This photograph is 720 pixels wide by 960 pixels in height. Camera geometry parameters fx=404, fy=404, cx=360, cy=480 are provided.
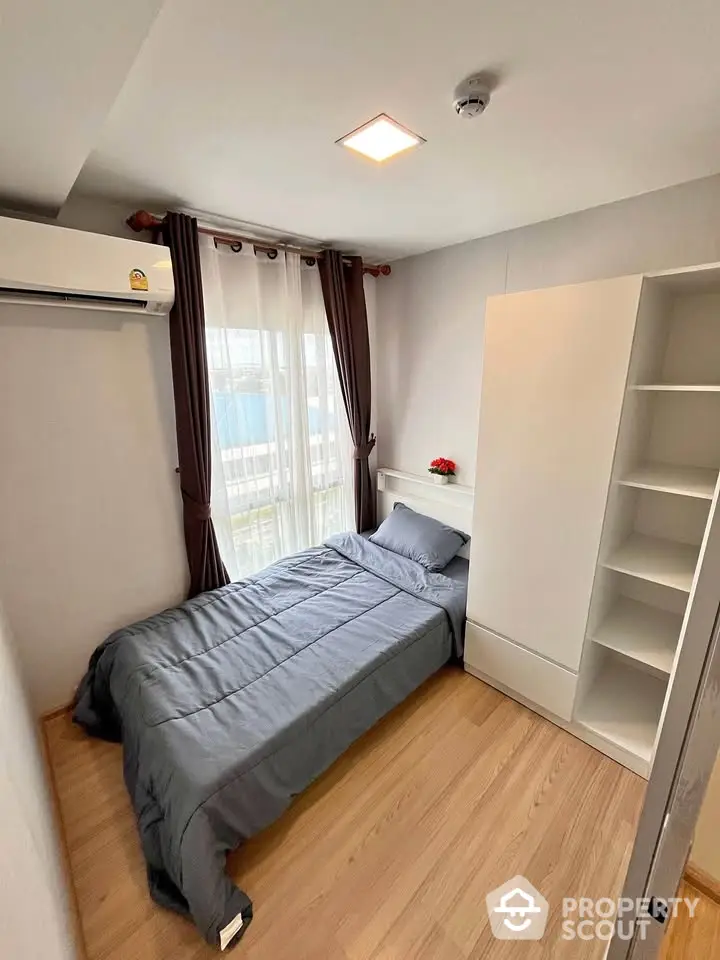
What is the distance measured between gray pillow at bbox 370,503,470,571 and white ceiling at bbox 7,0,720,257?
1.83m

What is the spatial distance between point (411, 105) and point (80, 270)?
139 cm

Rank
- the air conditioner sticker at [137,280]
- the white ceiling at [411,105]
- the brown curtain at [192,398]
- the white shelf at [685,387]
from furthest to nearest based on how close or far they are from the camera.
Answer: the brown curtain at [192,398] → the air conditioner sticker at [137,280] → the white shelf at [685,387] → the white ceiling at [411,105]

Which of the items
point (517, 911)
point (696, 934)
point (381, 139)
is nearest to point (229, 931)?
point (517, 911)

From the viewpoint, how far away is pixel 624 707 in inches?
76.3

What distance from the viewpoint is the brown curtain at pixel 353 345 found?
2.66m

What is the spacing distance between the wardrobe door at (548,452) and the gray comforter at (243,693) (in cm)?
46

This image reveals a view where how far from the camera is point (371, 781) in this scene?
1.73 metres

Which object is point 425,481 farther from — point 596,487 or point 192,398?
point 192,398

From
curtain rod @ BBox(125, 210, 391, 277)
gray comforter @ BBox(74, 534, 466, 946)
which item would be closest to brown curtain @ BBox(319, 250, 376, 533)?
curtain rod @ BBox(125, 210, 391, 277)

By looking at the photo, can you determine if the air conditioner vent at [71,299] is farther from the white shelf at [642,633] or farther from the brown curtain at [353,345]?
the white shelf at [642,633]

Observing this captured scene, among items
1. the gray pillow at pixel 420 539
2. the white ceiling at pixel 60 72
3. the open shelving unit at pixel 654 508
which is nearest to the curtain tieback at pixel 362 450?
the gray pillow at pixel 420 539

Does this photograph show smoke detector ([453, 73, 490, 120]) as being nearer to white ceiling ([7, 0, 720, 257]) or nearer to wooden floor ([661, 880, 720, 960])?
white ceiling ([7, 0, 720, 257])

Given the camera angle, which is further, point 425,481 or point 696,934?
point 425,481

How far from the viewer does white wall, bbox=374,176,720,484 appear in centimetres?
178
